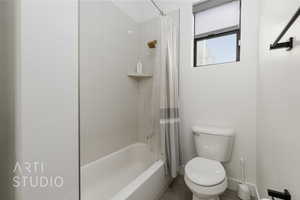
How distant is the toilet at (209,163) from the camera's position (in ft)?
3.54

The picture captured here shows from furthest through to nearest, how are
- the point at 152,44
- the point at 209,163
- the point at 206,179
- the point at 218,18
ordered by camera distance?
1. the point at 152,44
2. the point at 218,18
3. the point at 209,163
4. the point at 206,179

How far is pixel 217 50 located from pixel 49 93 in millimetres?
1870

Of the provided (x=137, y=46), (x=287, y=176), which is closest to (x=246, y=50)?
(x=287, y=176)

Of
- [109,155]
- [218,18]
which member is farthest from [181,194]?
[218,18]

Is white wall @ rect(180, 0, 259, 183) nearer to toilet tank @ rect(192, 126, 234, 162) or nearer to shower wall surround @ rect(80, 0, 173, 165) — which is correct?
toilet tank @ rect(192, 126, 234, 162)

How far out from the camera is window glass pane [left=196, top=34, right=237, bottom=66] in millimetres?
1636

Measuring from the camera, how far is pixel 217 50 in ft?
5.72

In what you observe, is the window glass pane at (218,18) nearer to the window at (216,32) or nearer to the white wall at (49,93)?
the window at (216,32)

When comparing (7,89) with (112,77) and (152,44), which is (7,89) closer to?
(112,77)

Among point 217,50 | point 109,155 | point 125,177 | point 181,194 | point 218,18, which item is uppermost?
point 218,18

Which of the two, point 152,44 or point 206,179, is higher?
point 152,44

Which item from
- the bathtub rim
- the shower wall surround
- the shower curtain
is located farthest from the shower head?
the bathtub rim

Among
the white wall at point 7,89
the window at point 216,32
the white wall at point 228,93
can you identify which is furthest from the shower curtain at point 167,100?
the white wall at point 7,89

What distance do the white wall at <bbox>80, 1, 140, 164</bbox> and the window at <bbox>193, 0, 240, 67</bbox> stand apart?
2.99 feet
